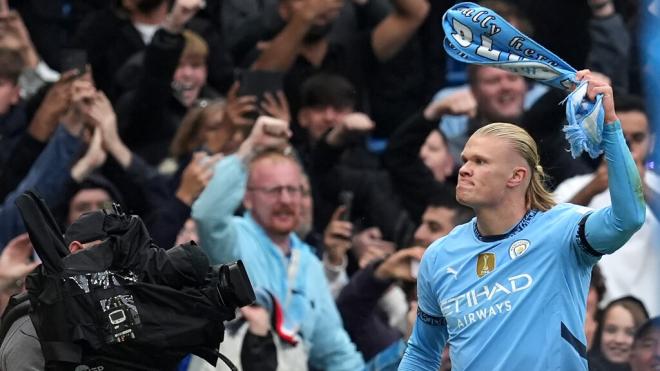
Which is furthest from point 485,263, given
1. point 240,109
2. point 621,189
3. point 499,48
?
point 240,109

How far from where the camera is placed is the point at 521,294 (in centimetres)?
643

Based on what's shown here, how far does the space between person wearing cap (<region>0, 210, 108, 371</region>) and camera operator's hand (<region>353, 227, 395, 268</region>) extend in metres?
3.33

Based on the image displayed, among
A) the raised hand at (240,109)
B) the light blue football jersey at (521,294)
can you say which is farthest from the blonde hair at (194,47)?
the light blue football jersey at (521,294)

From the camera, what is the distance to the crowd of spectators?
8852mm

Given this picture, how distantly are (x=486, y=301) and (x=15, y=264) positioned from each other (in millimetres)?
3029

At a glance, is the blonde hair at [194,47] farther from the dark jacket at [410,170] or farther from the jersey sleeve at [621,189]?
the jersey sleeve at [621,189]

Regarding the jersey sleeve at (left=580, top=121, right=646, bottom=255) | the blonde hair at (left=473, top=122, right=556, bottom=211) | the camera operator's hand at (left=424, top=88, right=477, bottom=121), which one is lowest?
the camera operator's hand at (left=424, top=88, right=477, bottom=121)

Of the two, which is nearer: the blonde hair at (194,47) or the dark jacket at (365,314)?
the dark jacket at (365,314)

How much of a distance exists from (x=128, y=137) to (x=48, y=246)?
466 cm

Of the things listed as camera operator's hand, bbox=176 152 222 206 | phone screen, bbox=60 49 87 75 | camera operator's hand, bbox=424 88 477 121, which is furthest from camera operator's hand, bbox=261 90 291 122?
phone screen, bbox=60 49 87 75

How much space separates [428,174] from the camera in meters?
10.7

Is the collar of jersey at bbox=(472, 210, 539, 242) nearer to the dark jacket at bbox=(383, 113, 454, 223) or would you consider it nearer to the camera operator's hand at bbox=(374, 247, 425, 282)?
the camera operator's hand at bbox=(374, 247, 425, 282)

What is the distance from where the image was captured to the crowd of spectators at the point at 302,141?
8852mm

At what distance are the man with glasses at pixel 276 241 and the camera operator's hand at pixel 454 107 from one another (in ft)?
3.58
